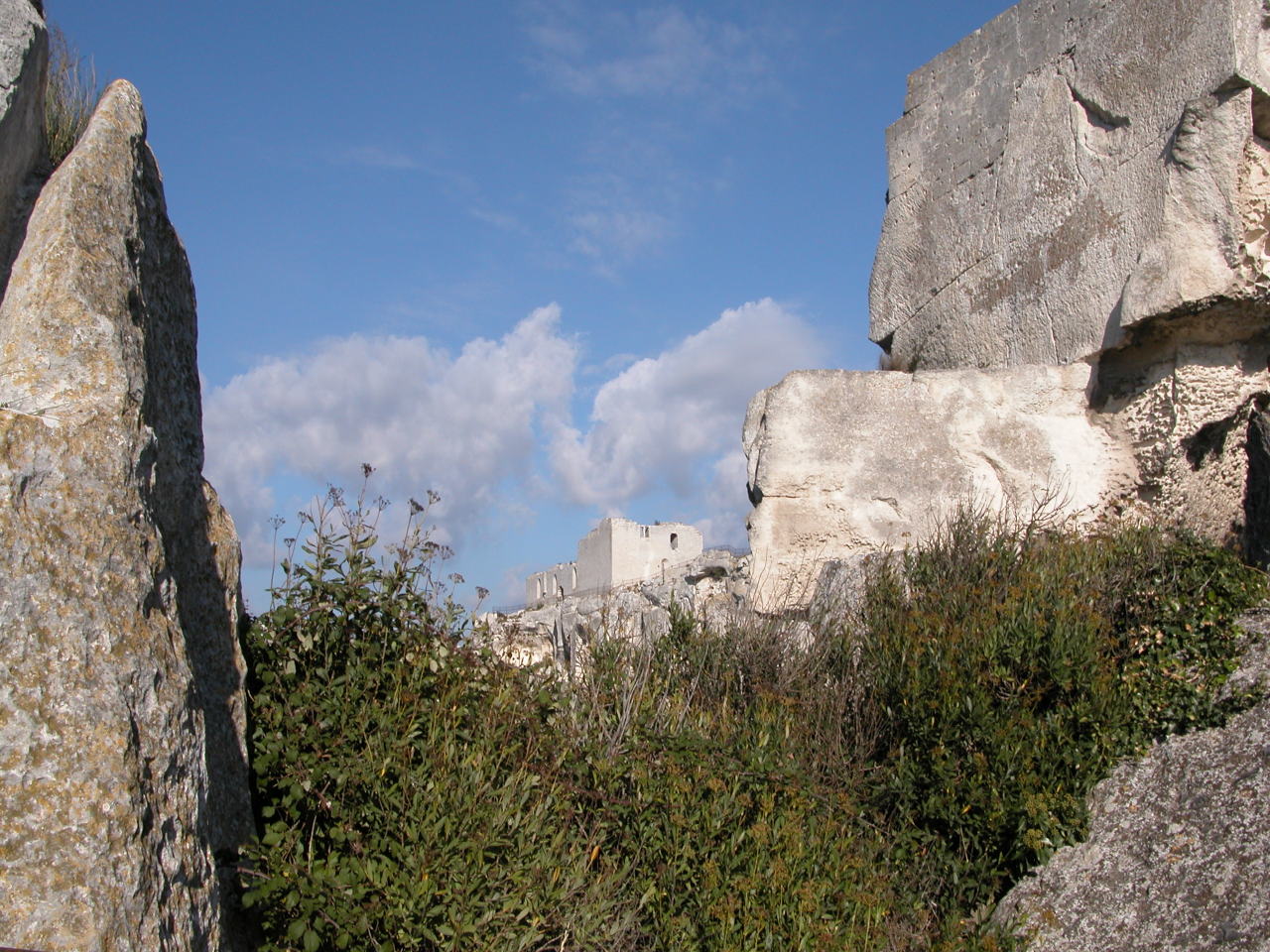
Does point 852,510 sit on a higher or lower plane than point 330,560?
higher

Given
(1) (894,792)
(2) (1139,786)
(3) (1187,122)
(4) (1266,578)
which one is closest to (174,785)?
(1) (894,792)

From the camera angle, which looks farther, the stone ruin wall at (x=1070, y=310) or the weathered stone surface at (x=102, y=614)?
the stone ruin wall at (x=1070, y=310)

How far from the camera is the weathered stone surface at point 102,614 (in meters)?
2.68

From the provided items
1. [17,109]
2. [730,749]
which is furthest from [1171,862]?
[17,109]

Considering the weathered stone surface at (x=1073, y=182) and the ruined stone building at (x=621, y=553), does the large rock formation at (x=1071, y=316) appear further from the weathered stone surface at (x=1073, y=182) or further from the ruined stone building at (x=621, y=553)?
the ruined stone building at (x=621, y=553)

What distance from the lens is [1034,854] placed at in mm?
5102

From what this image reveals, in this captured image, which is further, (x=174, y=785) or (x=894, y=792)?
(x=894, y=792)

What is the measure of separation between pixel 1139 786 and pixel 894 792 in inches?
43.2

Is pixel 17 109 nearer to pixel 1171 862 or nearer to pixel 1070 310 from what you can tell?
pixel 1171 862

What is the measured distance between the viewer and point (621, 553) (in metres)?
22.4

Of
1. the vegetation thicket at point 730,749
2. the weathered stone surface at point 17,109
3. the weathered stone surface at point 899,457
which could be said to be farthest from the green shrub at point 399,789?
the weathered stone surface at point 899,457

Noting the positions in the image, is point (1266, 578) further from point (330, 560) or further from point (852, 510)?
point (330, 560)

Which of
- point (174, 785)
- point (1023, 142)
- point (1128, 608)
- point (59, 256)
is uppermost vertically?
point (1023, 142)

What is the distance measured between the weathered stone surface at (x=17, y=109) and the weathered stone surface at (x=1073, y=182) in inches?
221
